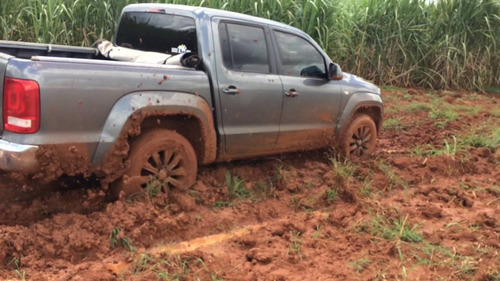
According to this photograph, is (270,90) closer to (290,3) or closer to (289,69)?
(289,69)

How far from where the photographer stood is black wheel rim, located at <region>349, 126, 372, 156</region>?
257 inches

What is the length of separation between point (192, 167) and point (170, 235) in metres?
0.76

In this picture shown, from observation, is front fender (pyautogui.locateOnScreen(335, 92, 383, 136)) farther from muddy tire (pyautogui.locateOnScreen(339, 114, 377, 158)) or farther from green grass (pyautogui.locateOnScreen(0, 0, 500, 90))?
green grass (pyautogui.locateOnScreen(0, 0, 500, 90))

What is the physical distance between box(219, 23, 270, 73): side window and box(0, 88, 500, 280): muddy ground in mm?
1039

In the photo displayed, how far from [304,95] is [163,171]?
1.81 metres

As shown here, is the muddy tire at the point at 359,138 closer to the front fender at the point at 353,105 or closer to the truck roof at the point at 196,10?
the front fender at the point at 353,105

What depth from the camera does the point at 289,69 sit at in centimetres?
563

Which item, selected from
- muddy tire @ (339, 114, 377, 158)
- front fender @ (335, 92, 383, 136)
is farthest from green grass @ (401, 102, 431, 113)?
front fender @ (335, 92, 383, 136)

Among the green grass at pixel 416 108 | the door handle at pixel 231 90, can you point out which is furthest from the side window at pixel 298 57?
the green grass at pixel 416 108

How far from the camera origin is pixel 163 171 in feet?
15.1

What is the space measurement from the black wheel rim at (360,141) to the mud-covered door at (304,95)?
1.56 ft

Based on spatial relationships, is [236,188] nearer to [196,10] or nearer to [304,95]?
[304,95]

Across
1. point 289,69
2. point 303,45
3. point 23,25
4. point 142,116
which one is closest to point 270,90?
point 289,69

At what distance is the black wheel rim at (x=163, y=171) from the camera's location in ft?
14.7
